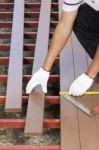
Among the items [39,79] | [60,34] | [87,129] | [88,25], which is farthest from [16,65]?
[87,129]

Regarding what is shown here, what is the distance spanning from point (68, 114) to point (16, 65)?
0.66 meters

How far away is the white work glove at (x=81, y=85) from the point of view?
231cm

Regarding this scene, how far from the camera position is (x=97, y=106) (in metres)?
2.30

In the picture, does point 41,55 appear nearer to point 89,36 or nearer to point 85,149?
point 89,36

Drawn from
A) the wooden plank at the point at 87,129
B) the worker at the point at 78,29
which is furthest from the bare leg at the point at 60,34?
the wooden plank at the point at 87,129

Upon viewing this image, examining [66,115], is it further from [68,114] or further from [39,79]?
[39,79]

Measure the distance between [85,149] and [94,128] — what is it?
0.17 metres

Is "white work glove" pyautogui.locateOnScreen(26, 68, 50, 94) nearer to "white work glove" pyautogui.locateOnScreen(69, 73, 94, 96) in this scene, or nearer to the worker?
the worker

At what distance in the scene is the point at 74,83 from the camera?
2342mm

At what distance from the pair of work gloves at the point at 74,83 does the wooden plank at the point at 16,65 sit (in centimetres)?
11

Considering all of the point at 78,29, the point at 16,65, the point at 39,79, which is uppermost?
the point at 78,29

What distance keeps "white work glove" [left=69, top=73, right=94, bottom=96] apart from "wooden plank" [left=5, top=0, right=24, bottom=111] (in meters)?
0.35

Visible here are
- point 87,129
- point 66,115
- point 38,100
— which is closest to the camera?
point 87,129

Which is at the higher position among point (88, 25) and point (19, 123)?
A: point (88, 25)
